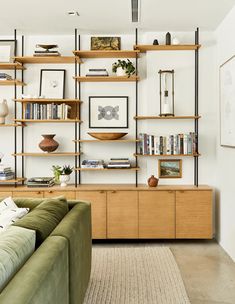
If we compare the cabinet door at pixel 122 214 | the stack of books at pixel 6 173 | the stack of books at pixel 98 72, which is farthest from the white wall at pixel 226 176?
the stack of books at pixel 6 173

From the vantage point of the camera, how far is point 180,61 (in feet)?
17.5

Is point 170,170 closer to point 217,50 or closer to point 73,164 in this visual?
point 73,164

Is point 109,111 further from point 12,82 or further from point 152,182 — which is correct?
point 12,82

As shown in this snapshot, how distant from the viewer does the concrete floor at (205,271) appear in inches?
135

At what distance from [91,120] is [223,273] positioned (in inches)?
99.7

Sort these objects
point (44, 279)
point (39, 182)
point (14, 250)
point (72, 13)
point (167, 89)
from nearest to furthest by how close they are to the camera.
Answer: point (44, 279)
point (14, 250)
point (72, 13)
point (39, 182)
point (167, 89)

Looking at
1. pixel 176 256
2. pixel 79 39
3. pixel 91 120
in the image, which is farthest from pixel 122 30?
pixel 176 256

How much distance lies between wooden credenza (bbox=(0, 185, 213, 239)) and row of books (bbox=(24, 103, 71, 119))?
929 millimetres

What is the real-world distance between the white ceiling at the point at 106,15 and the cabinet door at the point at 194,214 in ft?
6.58

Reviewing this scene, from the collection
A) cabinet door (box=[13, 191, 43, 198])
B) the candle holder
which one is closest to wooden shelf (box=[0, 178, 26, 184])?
cabinet door (box=[13, 191, 43, 198])

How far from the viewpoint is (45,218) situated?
8.85ft

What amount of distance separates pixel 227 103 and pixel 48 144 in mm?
2195

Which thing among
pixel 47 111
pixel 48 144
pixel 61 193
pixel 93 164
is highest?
pixel 47 111

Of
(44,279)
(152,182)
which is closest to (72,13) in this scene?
(152,182)
